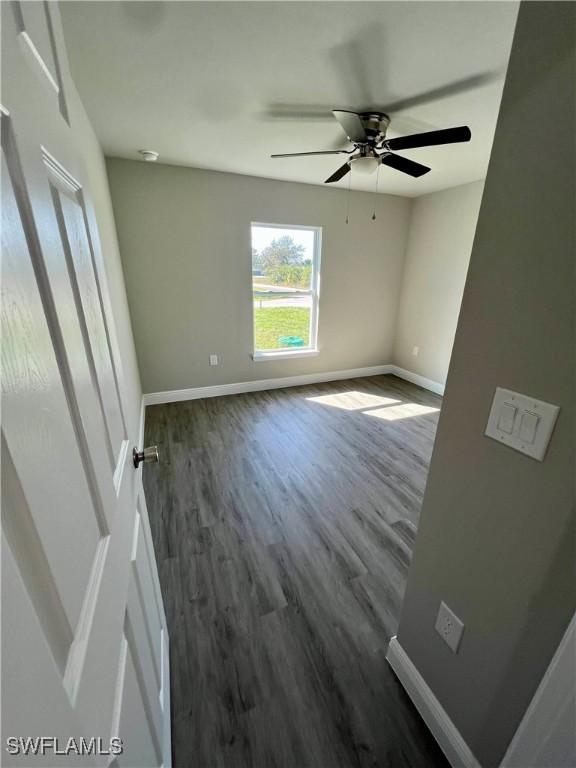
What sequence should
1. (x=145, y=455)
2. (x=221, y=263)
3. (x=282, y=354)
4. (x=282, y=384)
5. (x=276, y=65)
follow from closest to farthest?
(x=145, y=455) < (x=276, y=65) < (x=221, y=263) < (x=282, y=354) < (x=282, y=384)

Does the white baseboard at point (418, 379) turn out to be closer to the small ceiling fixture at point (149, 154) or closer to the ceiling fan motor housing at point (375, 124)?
the ceiling fan motor housing at point (375, 124)

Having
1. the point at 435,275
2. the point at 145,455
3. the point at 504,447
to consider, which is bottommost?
the point at 145,455

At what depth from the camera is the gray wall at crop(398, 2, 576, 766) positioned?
0.62m

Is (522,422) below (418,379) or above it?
above

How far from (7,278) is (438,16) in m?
1.84

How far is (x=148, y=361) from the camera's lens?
11.2 ft

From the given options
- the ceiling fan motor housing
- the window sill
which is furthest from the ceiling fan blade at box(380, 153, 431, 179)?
the window sill

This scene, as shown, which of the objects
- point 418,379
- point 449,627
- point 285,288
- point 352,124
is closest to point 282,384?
point 285,288

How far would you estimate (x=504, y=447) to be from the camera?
2.55ft

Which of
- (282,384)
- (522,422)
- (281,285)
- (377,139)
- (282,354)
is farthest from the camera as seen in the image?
(282,384)

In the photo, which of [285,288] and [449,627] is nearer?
[449,627]

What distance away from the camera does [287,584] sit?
157 centimetres

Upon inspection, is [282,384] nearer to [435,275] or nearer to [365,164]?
[435,275]

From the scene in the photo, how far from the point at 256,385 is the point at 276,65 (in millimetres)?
2972
